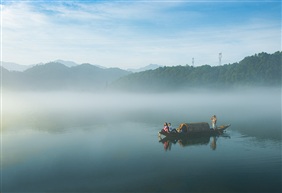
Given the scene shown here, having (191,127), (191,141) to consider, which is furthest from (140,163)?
(191,127)

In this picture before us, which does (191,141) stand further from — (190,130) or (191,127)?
(191,127)

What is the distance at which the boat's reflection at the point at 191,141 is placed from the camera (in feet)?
135

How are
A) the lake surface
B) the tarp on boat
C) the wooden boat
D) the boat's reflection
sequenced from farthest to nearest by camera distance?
the tarp on boat < the wooden boat < the boat's reflection < the lake surface

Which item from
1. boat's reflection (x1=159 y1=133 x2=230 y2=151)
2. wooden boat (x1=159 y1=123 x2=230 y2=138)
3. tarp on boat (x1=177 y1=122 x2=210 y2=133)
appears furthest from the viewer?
tarp on boat (x1=177 y1=122 x2=210 y2=133)

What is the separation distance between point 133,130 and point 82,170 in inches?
1107

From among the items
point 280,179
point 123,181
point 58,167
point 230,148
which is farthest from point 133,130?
point 280,179

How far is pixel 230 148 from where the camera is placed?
38688 mm

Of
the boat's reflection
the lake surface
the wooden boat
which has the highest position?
the wooden boat

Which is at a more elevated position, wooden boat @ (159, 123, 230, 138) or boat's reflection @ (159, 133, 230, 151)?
Answer: wooden boat @ (159, 123, 230, 138)

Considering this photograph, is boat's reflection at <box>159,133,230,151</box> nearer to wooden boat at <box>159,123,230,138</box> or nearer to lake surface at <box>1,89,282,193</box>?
lake surface at <box>1,89,282,193</box>

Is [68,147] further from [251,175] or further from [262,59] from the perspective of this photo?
[262,59]

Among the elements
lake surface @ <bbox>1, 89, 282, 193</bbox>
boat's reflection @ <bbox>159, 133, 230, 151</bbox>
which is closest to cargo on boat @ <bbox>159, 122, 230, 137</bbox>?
boat's reflection @ <bbox>159, 133, 230, 151</bbox>

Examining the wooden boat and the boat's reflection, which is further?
the wooden boat

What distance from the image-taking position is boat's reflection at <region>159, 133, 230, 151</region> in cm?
4128
